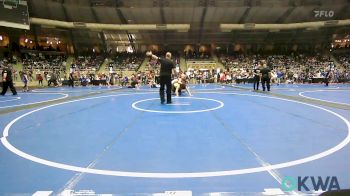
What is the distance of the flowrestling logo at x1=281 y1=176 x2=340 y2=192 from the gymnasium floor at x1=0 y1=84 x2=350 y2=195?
0.08 m

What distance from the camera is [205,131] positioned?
5926 millimetres

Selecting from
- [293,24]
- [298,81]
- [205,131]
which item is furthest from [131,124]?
[293,24]

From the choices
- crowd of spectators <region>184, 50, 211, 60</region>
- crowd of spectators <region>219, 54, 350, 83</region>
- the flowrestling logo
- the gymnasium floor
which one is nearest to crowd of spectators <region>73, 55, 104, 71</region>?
crowd of spectators <region>184, 50, 211, 60</region>

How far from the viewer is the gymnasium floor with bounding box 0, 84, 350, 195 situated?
3252 mm

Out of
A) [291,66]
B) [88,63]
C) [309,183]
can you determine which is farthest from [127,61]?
[309,183]

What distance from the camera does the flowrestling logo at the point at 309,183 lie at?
308cm

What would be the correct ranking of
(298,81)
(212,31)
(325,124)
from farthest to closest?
(212,31) < (298,81) < (325,124)

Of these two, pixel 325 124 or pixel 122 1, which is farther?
pixel 122 1

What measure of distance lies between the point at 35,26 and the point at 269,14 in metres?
29.4

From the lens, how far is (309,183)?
10.5 feet

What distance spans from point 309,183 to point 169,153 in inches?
79.2

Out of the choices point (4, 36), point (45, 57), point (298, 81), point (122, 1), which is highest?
point (122, 1)

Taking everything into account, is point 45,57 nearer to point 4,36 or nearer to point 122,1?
point 4,36

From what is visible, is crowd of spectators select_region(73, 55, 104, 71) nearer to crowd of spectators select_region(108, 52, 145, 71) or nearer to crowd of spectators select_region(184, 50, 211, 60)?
crowd of spectators select_region(108, 52, 145, 71)
